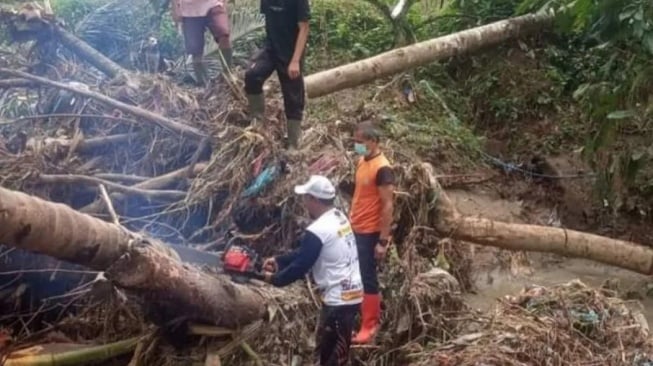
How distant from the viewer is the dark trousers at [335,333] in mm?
5258

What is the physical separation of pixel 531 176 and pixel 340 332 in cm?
639

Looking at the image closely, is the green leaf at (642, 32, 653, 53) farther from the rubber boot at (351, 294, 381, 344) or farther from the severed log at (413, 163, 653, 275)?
the rubber boot at (351, 294, 381, 344)

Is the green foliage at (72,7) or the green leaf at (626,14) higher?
the green foliage at (72,7)

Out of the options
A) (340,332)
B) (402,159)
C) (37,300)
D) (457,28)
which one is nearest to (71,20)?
(457,28)

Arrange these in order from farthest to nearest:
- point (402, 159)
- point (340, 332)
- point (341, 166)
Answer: point (402, 159), point (341, 166), point (340, 332)

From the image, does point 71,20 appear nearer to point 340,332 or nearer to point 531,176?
point 531,176

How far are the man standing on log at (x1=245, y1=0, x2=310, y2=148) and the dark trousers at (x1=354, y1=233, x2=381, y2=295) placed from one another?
4.21 feet

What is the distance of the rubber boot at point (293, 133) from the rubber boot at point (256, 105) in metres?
0.22

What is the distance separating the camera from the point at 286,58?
264 inches

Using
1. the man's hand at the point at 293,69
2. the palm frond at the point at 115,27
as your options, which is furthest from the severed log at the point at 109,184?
the palm frond at the point at 115,27

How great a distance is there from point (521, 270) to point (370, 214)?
3.68m

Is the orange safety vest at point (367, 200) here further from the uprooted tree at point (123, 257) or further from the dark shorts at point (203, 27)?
the dark shorts at point (203, 27)

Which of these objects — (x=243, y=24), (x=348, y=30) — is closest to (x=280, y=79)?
(x=243, y=24)

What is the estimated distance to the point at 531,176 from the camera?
11.2m
